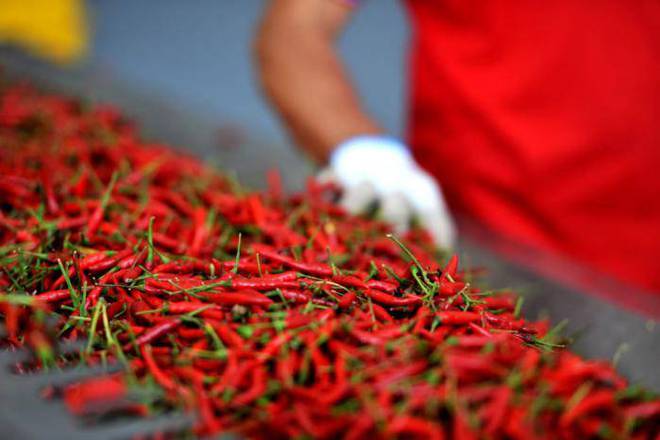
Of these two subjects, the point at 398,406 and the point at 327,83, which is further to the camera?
the point at 327,83

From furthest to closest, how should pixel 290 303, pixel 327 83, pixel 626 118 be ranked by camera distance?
pixel 327 83 → pixel 626 118 → pixel 290 303

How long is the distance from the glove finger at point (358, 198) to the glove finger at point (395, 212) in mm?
36

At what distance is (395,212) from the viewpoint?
135 centimetres

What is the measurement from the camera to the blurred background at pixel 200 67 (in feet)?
6.56

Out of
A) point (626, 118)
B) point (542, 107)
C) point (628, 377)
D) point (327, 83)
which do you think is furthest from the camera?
point (327, 83)

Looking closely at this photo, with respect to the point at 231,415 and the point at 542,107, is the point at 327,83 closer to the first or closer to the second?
the point at 542,107

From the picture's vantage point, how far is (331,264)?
85 cm

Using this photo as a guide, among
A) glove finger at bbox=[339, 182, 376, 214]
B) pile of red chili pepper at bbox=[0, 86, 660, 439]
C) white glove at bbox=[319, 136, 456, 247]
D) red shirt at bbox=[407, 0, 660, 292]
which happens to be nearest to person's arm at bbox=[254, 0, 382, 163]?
white glove at bbox=[319, 136, 456, 247]

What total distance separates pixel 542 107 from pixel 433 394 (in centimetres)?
124

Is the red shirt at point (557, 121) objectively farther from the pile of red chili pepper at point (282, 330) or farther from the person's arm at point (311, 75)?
the pile of red chili pepper at point (282, 330)

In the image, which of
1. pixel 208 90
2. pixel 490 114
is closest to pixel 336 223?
pixel 490 114

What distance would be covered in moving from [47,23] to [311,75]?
267 cm

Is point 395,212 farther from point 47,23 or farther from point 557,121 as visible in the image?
point 47,23

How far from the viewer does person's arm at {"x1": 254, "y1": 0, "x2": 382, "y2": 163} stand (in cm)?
178
